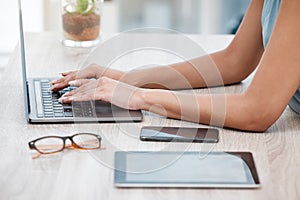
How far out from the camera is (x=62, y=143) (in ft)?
4.88

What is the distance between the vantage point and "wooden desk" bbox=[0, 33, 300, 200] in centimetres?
130

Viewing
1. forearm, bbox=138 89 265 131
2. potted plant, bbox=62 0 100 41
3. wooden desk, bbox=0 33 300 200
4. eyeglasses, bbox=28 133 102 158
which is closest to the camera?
wooden desk, bbox=0 33 300 200

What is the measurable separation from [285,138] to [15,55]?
947mm

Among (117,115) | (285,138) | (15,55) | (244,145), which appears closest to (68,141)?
(117,115)

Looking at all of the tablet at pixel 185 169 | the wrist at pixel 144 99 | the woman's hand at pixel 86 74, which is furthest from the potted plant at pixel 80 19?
the tablet at pixel 185 169

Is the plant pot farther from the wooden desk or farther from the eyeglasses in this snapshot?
the eyeglasses

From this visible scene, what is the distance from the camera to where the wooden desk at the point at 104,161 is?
1297 mm

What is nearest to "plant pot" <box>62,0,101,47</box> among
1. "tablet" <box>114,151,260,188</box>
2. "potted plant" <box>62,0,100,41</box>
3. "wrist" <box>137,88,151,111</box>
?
"potted plant" <box>62,0,100,41</box>

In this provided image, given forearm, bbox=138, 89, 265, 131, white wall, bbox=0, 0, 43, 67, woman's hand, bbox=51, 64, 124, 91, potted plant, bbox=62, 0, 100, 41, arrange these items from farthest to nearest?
white wall, bbox=0, 0, 43, 67
potted plant, bbox=62, 0, 100, 41
woman's hand, bbox=51, 64, 124, 91
forearm, bbox=138, 89, 265, 131

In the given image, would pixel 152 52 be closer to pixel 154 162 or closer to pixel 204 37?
pixel 204 37

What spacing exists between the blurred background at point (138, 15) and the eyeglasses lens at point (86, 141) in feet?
6.54

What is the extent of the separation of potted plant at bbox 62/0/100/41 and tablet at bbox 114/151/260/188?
31.6 inches

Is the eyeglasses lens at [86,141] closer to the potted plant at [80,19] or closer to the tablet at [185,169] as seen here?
the tablet at [185,169]

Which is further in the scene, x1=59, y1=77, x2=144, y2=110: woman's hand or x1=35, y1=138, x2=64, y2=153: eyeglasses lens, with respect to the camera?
x1=59, y1=77, x2=144, y2=110: woman's hand
